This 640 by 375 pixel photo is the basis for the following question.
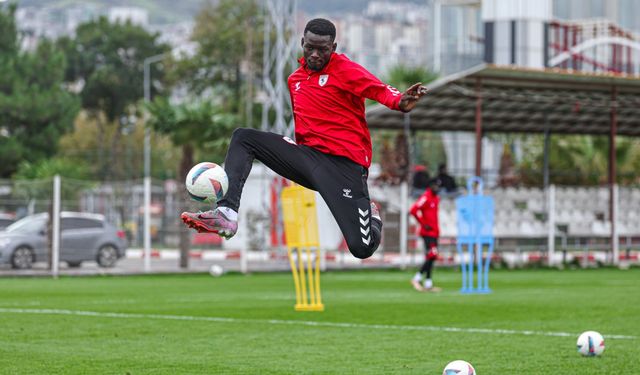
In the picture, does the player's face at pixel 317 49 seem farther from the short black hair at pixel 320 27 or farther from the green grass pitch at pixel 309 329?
the green grass pitch at pixel 309 329

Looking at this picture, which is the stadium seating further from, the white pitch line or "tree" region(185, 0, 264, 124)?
"tree" region(185, 0, 264, 124)

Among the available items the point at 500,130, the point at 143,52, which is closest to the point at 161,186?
the point at 500,130

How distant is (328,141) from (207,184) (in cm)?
123

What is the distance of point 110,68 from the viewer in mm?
97438

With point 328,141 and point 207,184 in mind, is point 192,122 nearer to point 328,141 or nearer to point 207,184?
point 328,141

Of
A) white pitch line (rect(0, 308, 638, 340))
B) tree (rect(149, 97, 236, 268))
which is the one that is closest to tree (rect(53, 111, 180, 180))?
tree (rect(149, 97, 236, 268))

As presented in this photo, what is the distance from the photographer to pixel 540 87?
37.8m

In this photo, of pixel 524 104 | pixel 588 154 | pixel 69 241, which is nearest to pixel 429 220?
pixel 69 241

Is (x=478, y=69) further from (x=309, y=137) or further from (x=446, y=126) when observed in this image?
(x=309, y=137)

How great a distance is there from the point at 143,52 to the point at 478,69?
70830 mm

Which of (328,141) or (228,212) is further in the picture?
(328,141)

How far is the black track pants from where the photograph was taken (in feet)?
34.7

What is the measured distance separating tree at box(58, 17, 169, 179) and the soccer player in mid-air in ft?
264

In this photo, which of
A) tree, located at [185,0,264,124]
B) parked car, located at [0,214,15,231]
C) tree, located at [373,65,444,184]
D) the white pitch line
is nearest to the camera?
the white pitch line
